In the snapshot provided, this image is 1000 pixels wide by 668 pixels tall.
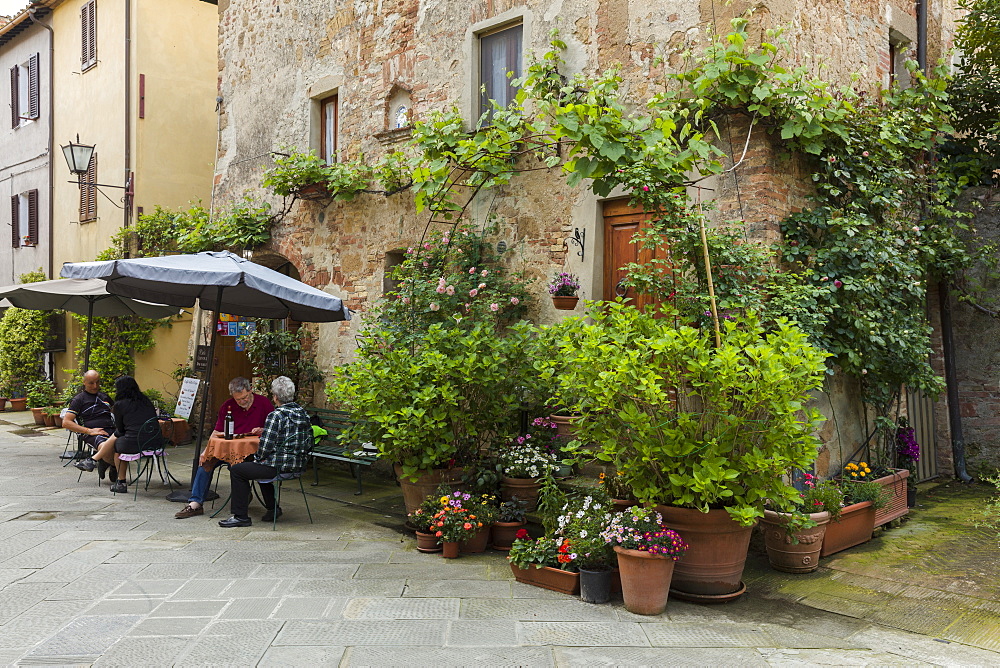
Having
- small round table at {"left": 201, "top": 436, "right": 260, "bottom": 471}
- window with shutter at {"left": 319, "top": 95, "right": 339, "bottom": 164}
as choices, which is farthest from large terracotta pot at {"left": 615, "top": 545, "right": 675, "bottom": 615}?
window with shutter at {"left": 319, "top": 95, "right": 339, "bottom": 164}

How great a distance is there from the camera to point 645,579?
4398 mm

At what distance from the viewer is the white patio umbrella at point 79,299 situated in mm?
9078

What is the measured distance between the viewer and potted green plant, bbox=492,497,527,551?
576 centimetres

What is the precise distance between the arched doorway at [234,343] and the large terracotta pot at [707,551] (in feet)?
24.1

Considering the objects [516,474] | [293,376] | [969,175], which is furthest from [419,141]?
[969,175]

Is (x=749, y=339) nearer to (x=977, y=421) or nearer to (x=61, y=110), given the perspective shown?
(x=977, y=421)

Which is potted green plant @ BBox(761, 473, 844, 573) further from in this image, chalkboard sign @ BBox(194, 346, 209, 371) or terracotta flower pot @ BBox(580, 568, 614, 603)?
chalkboard sign @ BBox(194, 346, 209, 371)

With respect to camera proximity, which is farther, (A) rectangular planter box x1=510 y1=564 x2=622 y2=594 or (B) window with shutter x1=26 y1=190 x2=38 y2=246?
(B) window with shutter x1=26 y1=190 x2=38 y2=246

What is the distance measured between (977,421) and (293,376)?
8023mm

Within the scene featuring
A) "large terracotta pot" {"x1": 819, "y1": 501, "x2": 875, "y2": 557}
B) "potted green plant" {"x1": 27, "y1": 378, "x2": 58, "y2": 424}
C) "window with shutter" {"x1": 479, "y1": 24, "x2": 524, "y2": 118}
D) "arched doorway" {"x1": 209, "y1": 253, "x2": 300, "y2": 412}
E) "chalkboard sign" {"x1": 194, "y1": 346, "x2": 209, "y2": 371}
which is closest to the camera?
"large terracotta pot" {"x1": 819, "y1": 501, "x2": 875, "y2": 557}

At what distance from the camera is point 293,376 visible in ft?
33.5

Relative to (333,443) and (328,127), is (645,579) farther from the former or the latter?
(328,127)

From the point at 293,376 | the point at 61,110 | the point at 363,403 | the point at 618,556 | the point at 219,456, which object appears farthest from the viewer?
the point at 61,110

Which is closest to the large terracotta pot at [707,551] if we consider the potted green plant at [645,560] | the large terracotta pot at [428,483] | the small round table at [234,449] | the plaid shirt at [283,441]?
the potted green plant at [645,560]
